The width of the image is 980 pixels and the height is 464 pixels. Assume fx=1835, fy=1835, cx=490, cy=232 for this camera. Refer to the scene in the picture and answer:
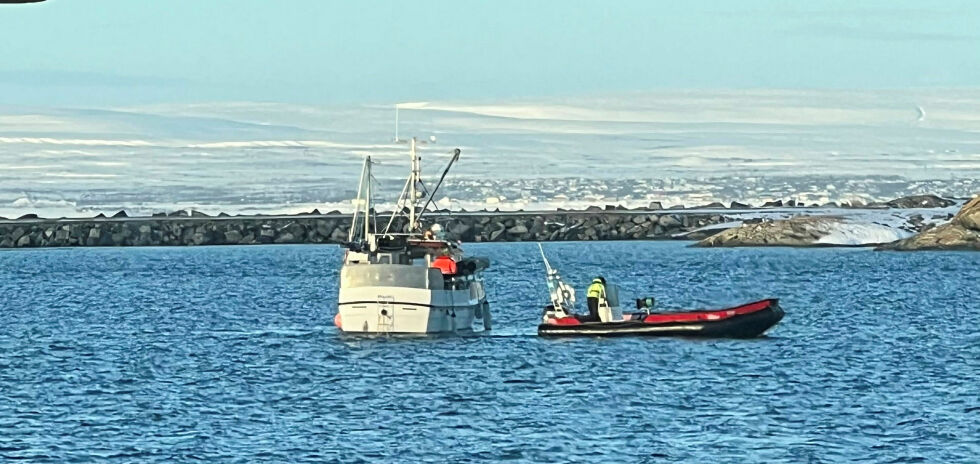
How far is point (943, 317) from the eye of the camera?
80.4 meters

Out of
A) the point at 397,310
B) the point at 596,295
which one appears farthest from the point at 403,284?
the point at 596,295

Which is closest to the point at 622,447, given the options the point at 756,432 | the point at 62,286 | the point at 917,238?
the point at 756,432

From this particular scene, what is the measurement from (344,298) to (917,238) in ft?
437

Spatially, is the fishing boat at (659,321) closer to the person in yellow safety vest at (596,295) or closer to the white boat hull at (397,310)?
the person in yellow safety vest at (596,295)

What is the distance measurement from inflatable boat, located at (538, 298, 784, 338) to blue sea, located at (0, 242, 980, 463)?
478 millimetres

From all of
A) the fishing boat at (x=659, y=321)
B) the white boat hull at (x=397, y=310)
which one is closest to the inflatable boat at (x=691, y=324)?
the fishing boat at (x=659, y=321)

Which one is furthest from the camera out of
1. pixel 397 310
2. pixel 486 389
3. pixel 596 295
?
pixel 596 295

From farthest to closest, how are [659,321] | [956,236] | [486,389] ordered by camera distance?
[956,236]
[659,321]
[486,389]

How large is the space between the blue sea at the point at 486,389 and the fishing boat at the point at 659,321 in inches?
21.2

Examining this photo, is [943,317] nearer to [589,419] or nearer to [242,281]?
[589,419]

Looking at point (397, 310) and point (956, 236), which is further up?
point (397, 310)

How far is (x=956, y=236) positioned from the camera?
179 m

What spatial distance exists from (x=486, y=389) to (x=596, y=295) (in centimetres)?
1255

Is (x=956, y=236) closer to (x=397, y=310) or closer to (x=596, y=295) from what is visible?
(x=596, y=295)
